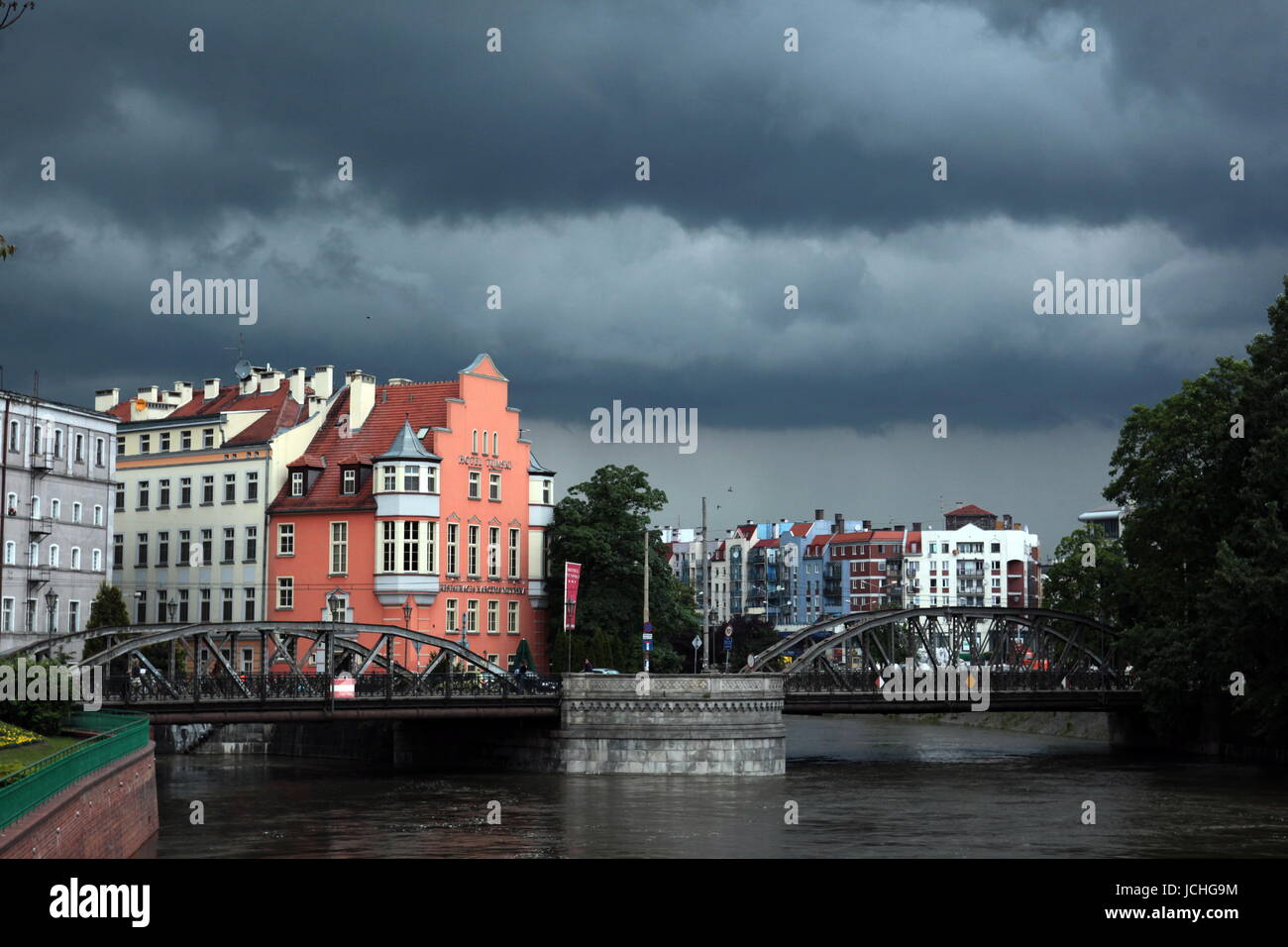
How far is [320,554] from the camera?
84.7m

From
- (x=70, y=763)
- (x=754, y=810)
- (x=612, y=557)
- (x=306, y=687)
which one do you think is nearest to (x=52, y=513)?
(x=306, y=687)

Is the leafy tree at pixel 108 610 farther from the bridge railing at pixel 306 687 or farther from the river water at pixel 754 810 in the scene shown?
the bridge railing at pixel 306 687

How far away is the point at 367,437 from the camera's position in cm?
8669

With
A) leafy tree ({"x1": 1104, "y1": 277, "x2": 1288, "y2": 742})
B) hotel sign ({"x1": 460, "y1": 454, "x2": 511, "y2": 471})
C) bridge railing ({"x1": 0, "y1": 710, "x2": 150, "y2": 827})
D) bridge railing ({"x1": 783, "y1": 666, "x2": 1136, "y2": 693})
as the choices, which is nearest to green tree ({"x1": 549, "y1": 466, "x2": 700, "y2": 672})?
hotel sign ({"x1": 460, "y1": 454, "x2": 511, "y2": 471})

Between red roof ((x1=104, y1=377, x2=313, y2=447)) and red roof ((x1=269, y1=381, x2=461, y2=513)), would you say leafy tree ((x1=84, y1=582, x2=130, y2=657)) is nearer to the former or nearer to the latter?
red roof ((x1=269, y1=381, x2=461, y2=513))

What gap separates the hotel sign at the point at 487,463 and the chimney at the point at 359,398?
6.03 metres

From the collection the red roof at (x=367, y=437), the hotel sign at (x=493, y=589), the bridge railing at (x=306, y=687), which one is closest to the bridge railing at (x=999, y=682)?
the bridge railing at (x=306, y=687)

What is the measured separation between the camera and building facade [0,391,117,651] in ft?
246

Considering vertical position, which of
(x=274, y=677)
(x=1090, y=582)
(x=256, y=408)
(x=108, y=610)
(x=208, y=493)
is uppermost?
(x=256, y=408)

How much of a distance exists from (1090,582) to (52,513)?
185ft

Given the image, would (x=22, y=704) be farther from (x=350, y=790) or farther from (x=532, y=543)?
(x=532, y=543)

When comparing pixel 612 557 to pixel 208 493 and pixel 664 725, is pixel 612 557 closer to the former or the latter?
pixel 208 493

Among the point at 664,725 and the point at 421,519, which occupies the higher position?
the point at 421,519
